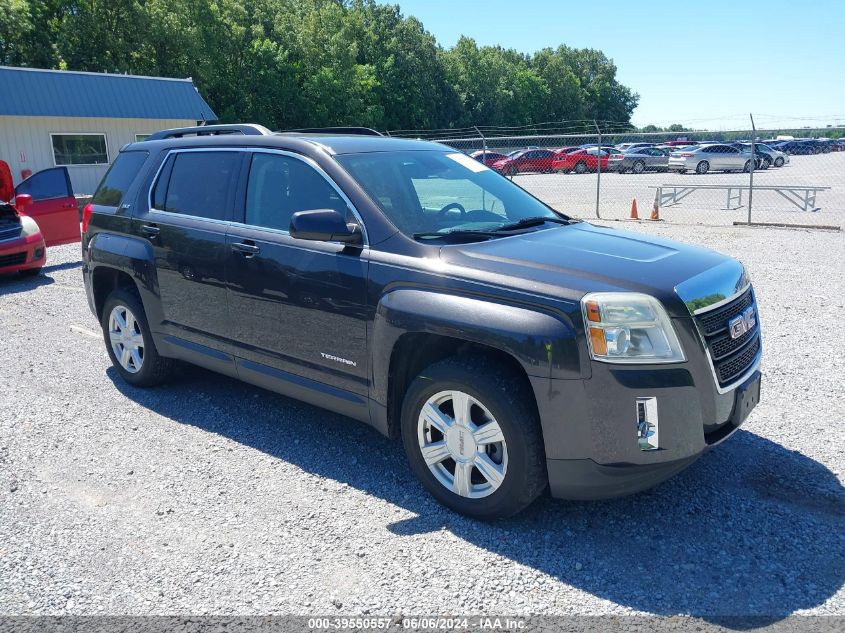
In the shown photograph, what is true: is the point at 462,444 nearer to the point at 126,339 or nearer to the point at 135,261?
the point at 135,261

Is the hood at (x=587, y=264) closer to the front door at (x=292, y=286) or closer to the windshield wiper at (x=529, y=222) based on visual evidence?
the windshield wiper at (x=529, y=222)

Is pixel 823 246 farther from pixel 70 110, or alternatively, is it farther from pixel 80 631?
pixel 70 110

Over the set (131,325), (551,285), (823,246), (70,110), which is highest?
(70,110)

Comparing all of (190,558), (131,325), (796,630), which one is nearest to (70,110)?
(131,325)

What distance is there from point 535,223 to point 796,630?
2.54m

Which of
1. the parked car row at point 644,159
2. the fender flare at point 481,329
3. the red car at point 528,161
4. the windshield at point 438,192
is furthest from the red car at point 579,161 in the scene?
the fender flare at point 481,329

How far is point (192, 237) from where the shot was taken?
190 inches

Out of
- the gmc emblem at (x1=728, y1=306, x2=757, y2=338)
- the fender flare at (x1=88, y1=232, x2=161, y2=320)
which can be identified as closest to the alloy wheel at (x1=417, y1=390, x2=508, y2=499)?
the gmc emblem at (x1=728, y1=306, x2=757, y2=338)

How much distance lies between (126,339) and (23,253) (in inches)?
226

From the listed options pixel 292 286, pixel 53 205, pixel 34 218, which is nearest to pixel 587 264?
pixel 292 286

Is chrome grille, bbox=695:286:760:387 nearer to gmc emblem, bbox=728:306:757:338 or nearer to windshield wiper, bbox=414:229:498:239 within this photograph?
gmc emblem, bbox=728:306:757:338

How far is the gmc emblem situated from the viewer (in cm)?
353

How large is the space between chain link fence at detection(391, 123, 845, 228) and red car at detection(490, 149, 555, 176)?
68 millimetres

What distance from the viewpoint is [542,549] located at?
3402 millimetres
